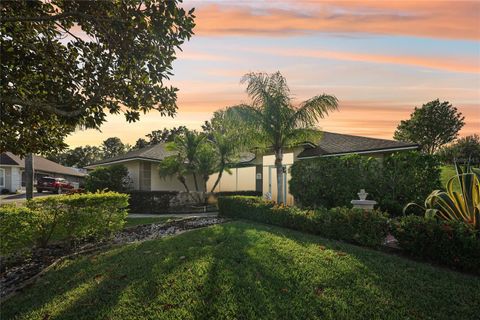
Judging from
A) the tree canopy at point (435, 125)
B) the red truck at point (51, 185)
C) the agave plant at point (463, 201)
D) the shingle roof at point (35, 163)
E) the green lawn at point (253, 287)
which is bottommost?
the green lawn at point (253, 287)

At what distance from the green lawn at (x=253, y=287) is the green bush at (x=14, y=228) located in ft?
4.60

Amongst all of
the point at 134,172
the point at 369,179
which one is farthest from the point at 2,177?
the point at 369,179

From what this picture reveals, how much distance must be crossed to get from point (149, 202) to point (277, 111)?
31.2 ft

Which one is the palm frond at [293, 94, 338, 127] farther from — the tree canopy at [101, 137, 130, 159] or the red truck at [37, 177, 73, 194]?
the tree canopy at [101, 137, 130, 159]

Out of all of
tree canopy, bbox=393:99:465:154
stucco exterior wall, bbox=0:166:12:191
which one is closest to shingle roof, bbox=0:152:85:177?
stucco exterior wall, bbox=0:166:12:191

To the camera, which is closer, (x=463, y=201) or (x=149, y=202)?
(x=463, y=201)

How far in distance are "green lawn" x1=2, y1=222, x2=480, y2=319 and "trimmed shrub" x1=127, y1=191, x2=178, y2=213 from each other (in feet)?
36.8

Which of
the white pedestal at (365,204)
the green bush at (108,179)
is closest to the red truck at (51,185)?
the green bush at (108,179)

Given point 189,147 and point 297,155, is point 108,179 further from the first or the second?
point 297,155

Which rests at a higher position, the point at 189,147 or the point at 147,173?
the point at 189,147

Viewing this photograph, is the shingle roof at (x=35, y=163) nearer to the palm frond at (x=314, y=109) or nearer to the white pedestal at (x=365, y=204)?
the palm frond at (x=314, y=109)

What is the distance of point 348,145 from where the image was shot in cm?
1769

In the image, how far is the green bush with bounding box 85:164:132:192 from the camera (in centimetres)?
1888

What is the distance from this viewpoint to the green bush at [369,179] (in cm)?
1056
